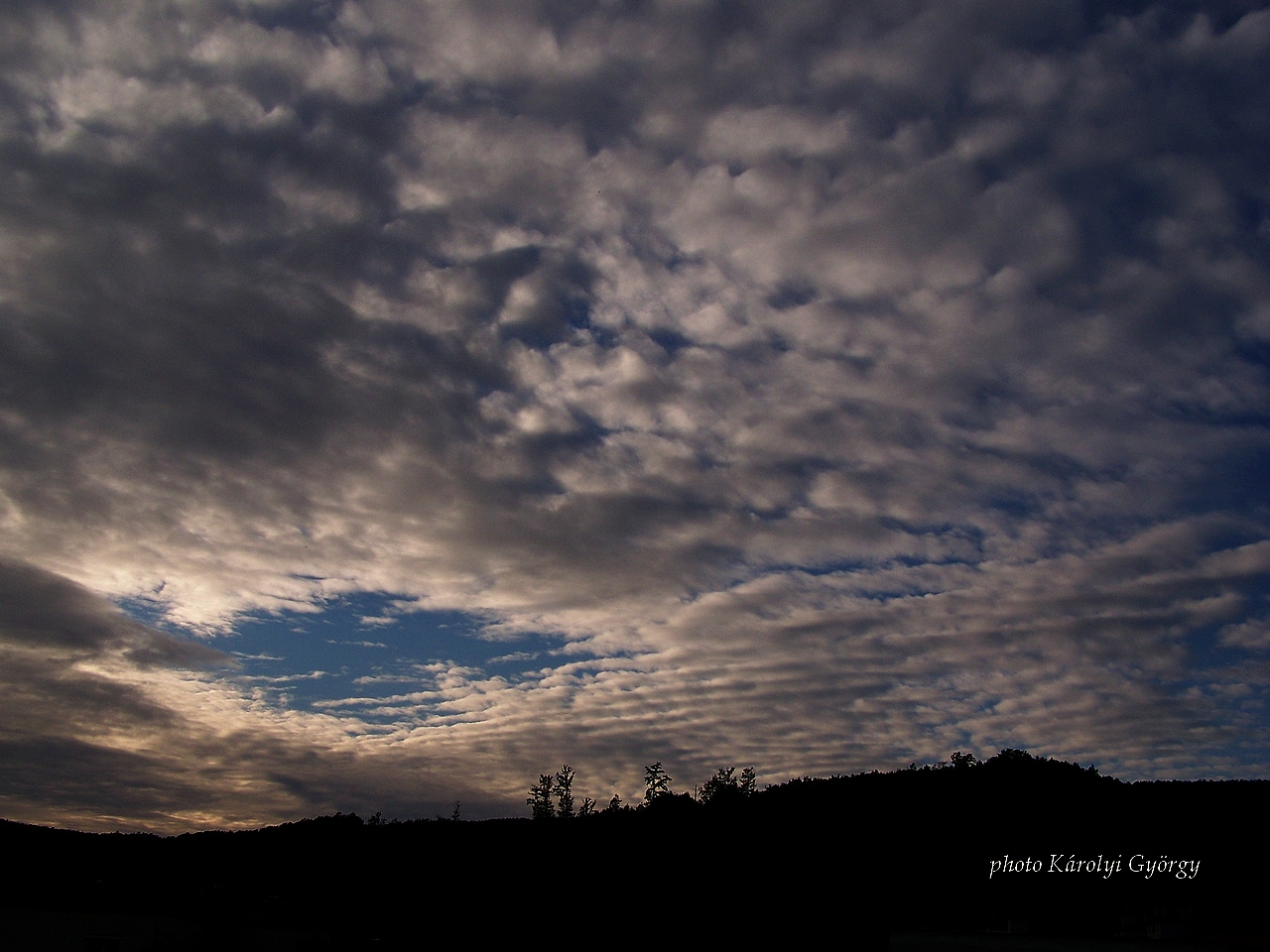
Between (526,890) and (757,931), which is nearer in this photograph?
(757,931)

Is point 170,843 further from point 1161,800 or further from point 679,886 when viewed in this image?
point 1161,800

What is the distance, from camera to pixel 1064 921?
66312 millimetres

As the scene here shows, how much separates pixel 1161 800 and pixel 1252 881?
56.5 feet

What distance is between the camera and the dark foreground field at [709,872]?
207 feet

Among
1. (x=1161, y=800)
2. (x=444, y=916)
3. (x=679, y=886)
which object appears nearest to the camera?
(x=1161, y=800)

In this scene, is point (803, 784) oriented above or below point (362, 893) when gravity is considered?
above

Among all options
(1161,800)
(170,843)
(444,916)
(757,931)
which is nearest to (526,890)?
(444,916)

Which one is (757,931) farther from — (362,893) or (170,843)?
(170,843)

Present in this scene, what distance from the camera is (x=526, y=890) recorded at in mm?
94562

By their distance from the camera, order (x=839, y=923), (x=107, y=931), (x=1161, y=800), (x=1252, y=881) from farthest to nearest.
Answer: (x=1161, y=800)
(x=839, y=923)
(x=1252, y=881)
(x=107, y=931)

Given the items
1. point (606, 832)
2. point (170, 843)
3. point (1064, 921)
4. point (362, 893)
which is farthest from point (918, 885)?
point (170, 843)

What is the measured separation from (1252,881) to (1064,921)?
40.6 ft

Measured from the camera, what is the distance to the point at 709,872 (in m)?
88.1

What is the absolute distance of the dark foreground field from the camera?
63.2 meters
